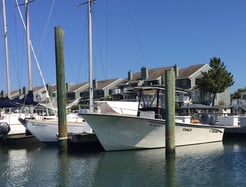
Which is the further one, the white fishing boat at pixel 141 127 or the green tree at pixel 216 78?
the green tree at pixel 216 78

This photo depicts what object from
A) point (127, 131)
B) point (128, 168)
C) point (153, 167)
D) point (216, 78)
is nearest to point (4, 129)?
point (127, 131)

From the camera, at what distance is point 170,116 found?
18.8 metres

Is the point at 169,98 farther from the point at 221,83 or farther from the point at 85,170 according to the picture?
the point at 221,83

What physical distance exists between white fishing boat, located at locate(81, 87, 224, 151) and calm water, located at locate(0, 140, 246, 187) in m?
0.57

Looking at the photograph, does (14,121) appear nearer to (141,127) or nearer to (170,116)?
(141,127)

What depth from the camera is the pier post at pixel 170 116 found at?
18594mm

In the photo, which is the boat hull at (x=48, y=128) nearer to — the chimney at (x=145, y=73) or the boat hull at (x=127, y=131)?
the boat hull at (x=127, y=131)

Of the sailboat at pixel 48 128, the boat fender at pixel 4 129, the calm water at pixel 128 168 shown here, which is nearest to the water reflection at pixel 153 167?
the calm water at pixel 128 168

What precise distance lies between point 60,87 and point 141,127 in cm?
667

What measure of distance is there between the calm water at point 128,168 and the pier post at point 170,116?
58cm

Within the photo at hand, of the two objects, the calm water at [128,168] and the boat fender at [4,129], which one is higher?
the boat fender at [4,129]

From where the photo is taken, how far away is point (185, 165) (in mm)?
18766

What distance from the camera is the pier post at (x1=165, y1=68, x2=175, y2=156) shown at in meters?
18.6

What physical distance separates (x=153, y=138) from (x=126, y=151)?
171 centimetres
